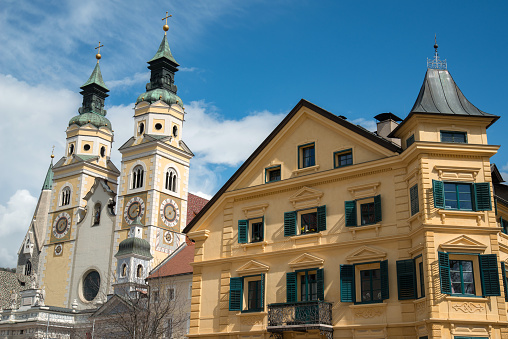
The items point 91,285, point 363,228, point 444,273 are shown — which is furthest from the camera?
point 91,285

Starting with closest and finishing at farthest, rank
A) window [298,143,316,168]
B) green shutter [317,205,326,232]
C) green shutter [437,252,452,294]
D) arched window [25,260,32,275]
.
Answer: green shutter [437,252,452,294] → green shutter [317,205,326,232] → window [298,143,316,168] → arched window [25,260,32,275]

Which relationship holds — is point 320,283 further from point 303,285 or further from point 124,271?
point 124,271

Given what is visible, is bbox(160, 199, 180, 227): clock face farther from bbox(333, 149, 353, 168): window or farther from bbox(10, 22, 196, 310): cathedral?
bbox(333, 149, 353, 168): window

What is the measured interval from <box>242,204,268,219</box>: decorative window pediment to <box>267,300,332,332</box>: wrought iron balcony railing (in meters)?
5.27

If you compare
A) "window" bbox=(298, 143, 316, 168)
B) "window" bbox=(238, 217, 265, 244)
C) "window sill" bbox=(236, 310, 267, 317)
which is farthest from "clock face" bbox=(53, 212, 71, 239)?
"window" bbox=(298, 143, 316, 168)

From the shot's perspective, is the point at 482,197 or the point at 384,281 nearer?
the point at 482,197

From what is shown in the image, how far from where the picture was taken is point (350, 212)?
29.6 metres

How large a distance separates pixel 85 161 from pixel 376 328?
Result: 62.7 metres

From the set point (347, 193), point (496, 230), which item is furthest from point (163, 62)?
point (496, 230)

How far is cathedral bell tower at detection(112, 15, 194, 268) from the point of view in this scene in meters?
73.5

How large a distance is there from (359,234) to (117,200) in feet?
172

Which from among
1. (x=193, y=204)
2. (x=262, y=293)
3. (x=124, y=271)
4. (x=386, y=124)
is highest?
(x=193, y=204)

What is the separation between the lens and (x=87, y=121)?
8731cm

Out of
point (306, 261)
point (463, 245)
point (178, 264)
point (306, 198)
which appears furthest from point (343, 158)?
point (178, 264)
